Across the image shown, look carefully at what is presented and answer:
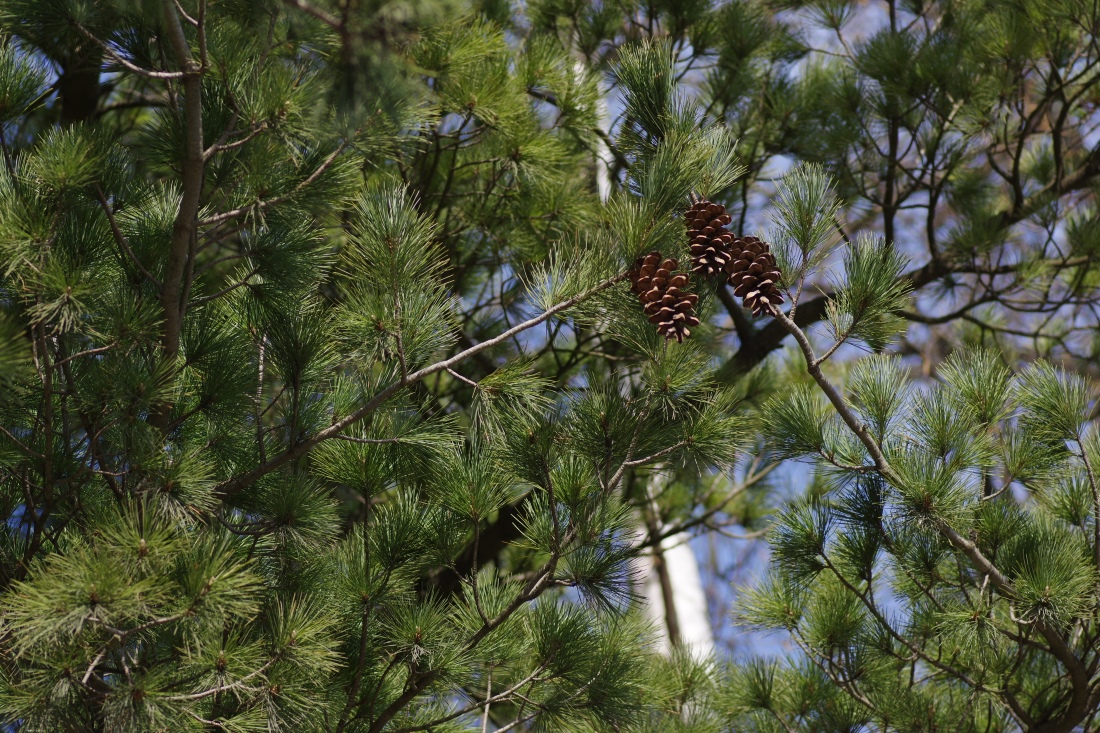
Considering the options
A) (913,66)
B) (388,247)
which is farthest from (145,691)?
(913,66)

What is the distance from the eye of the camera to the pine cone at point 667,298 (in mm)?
1303

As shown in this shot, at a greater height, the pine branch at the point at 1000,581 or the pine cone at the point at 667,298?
the pine cone at the point at 667,298

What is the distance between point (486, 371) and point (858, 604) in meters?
0.82

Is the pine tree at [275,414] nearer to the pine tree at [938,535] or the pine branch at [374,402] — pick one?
the pine branch at [374,402]

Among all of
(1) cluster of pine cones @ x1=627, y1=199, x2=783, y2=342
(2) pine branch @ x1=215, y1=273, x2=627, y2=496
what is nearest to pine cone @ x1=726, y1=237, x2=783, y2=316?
(1) cluster of pine cones @ x1=627, y1=199, x2=783, y2=342

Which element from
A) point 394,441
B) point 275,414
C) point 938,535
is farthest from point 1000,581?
point 275,414

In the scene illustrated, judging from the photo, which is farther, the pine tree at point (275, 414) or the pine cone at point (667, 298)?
the pine cone at point (667, 298)

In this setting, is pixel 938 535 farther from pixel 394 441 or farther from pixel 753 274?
pixel 394 441

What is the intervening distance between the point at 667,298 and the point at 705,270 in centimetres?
8

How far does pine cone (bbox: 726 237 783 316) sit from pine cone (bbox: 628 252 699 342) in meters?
0.07

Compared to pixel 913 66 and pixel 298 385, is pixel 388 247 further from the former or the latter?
pixel 913 66

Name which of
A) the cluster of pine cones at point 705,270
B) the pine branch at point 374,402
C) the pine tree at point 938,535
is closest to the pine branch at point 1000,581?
the pine tree at point 938,535

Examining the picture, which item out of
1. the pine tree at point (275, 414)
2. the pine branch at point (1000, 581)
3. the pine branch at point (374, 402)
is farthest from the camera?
the pine branch at point (1000, 581)

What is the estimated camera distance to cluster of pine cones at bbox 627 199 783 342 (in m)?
1.31
